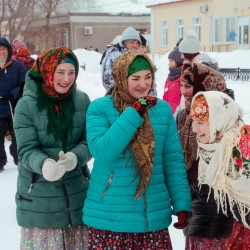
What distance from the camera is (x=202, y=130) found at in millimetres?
2791

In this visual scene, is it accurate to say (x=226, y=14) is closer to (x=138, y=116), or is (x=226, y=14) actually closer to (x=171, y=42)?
(x=171, y=42)

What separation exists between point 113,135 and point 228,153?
57cm

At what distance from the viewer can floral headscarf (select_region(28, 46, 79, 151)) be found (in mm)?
3268

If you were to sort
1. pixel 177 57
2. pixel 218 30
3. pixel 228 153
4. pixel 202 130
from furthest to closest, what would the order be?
pixel 218 30 < pixel 177 57 < pixel 202 130 < pixel 228 153

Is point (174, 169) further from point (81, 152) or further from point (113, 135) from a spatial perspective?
point (81, 152)

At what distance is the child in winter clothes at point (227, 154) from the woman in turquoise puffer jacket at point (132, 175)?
0.82ft

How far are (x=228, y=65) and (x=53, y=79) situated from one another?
1945 cm

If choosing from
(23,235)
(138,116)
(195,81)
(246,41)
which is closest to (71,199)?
(23,235)

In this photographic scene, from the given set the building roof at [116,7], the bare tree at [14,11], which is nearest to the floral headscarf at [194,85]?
the bare tree at [14,11]

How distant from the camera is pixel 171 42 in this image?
34344mm

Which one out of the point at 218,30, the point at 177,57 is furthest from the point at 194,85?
the point at 218,30

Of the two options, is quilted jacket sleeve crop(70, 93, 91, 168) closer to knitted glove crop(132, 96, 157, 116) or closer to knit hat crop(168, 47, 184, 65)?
knitted glove crop(132, 96, 157, 116)

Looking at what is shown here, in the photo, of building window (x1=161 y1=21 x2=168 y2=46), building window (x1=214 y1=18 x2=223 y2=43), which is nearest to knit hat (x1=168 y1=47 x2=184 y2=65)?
building window (x1=214 y1=18 x2=223 y2=43)

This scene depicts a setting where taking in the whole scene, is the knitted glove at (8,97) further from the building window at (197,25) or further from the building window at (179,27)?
the building window at (179,27)
